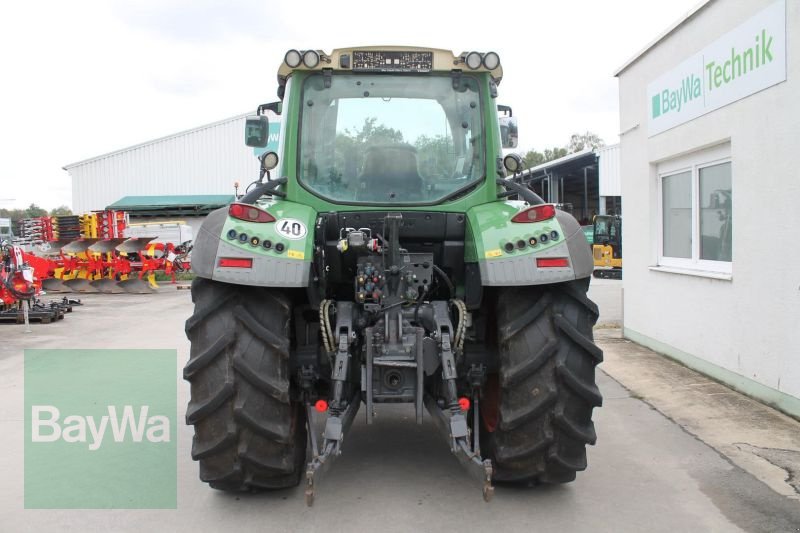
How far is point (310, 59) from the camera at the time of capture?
14.0 feet

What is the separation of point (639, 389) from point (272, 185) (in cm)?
424

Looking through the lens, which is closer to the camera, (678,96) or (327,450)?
(327,450)

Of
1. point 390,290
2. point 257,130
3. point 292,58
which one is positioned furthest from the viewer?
point 257,130

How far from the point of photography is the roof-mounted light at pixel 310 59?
4262mm

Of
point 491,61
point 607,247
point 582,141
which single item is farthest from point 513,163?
point 582,141

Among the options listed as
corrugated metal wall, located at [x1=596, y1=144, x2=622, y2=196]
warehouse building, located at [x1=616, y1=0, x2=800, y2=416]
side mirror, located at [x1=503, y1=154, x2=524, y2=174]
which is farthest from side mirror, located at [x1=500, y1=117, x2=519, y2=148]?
corrugated metal wall, located at [x1=596, y1=144, x2=622, y2=196]

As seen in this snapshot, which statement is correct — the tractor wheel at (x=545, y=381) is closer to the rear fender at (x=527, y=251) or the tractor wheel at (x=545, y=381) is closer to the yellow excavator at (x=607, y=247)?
the rear fender at (x=527, y=251)

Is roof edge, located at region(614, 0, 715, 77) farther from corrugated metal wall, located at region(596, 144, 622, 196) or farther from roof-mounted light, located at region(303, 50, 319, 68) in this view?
corrugated metal wall, located at region(596, 144, 622, 196)

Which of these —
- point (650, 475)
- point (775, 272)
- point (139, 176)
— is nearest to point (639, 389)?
point (775, 272)

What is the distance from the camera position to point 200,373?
3.65 meters

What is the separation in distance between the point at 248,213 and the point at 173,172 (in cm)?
2720

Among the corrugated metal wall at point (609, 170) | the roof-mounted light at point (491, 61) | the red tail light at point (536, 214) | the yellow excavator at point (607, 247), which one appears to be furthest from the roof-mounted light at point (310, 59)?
the corrugated metal wall at point (609, 170)

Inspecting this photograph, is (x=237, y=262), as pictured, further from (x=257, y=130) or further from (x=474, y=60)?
(x=474, y=60)

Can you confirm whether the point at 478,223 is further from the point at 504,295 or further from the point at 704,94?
the point at 704,94
